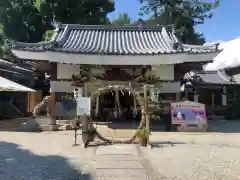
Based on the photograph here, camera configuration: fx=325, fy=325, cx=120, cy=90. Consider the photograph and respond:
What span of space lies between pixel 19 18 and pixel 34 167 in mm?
25942

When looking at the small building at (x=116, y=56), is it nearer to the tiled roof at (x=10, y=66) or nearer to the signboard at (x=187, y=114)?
the signboard at (x=187, y=114)

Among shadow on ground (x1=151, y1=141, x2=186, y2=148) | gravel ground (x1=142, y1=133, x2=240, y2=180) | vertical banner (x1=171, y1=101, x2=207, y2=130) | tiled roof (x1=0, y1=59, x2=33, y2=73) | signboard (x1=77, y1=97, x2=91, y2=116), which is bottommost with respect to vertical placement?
gravel ground (x1=142, y1=133, x2=240, y2=180)

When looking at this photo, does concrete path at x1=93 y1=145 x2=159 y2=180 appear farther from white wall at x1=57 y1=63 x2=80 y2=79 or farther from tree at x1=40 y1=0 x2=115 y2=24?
tree at x1=40 y1=0 x2=115 y2=24

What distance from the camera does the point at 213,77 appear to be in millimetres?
25812

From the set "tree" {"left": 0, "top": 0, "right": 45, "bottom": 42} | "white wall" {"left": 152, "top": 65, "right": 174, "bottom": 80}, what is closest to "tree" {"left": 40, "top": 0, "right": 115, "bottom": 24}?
"tree" {"left": 0, "top": 0, "right": 45, "bottom": 42}

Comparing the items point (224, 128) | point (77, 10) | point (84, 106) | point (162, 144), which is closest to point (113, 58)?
point (84, 106)

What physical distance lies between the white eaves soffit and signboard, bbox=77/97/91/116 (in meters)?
4.66

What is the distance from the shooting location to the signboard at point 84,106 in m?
10.7

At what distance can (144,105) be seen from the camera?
11.1m

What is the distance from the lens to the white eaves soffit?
14906mm

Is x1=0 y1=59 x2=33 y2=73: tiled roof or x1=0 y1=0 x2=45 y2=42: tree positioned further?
x1=0 y1=0 x2=45 y2=42: tree

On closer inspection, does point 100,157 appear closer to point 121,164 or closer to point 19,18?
point 121,164

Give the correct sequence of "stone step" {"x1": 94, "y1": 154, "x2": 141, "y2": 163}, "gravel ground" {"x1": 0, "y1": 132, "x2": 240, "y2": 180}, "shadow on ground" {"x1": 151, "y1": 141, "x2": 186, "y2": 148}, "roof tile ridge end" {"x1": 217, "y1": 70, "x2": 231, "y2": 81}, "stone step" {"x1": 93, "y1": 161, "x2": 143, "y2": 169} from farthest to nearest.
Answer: "roof tile ridge end" {"x1": 217, "y1": 70, "x2": 231, "y2": 81} → "shadow on ground" {"x1": 151, "y1": 141, "x2": 186, "y2": 148} → "stone step" {"x1": 94, "y1": 154, "x2": 141, "y2": 163} → "stone step" {"x1": 93, "y1": 161, "x2": 143, "y2": 169} → "gravel ground" {"x1": 0, "y1": 132, "x2": 240, "y2": 180}

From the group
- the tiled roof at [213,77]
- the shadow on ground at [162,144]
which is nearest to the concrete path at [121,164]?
the shadow on ground at [162,144]
